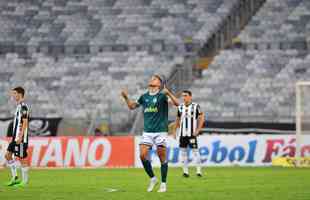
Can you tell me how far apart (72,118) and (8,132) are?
97.9 inches

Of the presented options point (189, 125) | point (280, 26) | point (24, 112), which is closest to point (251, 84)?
point (280, 26)

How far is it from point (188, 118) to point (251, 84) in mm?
11384

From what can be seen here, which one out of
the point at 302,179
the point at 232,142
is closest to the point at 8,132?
the point at 232,142

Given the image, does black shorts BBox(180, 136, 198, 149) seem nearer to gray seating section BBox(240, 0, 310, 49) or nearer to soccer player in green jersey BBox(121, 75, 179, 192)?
soccer player in green jersey BBox(121, 75, 179, 192)

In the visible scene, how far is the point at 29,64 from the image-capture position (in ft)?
131

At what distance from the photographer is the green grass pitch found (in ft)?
50.8

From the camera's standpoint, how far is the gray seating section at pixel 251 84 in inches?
1350

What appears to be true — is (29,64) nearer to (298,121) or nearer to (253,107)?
(253,107)

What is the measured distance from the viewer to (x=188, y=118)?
2469cm

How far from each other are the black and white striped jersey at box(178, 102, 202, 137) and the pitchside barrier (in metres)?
5.93

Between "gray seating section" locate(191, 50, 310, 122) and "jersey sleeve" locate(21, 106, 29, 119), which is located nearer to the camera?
"jersey sleeve" locate(21, 106, 29, 119)

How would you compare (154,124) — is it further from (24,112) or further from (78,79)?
(78,79)

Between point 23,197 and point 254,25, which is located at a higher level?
point 254,25

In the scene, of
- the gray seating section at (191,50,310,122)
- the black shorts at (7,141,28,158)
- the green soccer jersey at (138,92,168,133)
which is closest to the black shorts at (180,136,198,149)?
the black shorts at (7,141,28,158)
